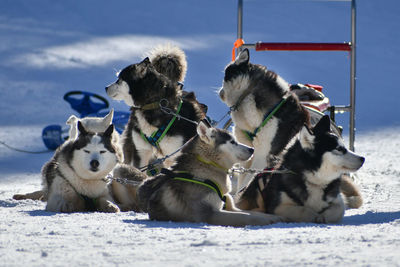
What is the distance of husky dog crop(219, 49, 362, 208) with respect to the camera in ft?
16.0

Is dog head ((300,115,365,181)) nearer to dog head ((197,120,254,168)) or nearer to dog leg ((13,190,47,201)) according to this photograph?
dog head ((197,120,254,168))

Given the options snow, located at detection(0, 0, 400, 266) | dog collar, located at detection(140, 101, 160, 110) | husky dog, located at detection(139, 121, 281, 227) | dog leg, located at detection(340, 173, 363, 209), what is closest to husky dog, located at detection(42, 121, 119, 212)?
snow, located at detection(0, 0, 400, 266)

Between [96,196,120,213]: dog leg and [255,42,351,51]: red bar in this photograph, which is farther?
[255,42,351,51]: red bar

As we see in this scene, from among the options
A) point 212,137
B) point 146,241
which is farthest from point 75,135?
point 146,241

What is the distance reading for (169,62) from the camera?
224 inches

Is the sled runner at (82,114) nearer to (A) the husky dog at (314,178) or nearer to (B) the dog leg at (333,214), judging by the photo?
(A) the husky dog at (314,178)

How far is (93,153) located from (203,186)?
78 cm

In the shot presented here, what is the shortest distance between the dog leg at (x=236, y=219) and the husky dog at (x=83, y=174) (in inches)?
33.1

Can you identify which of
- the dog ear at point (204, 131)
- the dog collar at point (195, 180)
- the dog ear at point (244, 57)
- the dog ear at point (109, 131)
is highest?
the dog ear at point (244, 57)

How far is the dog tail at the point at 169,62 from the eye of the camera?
5.70m

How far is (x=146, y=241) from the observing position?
2996 millimetres

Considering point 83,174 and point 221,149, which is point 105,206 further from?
point 221,149

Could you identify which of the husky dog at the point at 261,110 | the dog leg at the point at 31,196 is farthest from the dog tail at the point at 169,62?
the dog leg at the point at 31,196

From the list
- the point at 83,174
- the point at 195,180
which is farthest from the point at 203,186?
the point at 83,174
